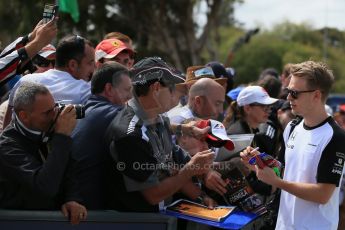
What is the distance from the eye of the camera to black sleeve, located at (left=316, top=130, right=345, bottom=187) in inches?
134

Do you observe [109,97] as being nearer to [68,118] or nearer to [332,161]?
[68,118]

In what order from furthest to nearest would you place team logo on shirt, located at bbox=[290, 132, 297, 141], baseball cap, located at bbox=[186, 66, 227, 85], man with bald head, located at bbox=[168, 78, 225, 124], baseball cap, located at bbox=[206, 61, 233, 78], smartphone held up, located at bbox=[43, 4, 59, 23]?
1. baseball cap, located at bbox=[206, 61, 233, 78]
2. baseball cap, located at bbox=[186, 66, 227, 85]
3. man with bald head, located at bbox=[168, 78, 225, 124]
4. smartphone held up, located at bbox=[43, 4, 59, 23]
5. team logo on shirt, located at bbox=[290, 132, 297, 141]

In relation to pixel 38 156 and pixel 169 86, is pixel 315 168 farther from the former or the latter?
pixel 38 156

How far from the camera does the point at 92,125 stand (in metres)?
3.59

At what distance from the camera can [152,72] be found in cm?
360

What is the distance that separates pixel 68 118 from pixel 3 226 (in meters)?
0.69

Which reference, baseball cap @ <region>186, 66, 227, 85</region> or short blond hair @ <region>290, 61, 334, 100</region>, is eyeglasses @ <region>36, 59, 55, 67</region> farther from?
short blond hair @ <region>290, 61, 334, 100</region>

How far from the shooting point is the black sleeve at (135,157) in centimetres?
334

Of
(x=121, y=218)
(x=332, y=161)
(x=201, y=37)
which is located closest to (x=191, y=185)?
(x=121, y=218)

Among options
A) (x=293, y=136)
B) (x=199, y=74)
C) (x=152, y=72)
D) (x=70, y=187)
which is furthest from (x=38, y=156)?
(x=199, y=74)

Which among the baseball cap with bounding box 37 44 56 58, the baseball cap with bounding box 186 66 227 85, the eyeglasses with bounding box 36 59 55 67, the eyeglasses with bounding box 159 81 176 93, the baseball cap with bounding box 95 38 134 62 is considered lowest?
the baseball cap with bounding box 186 66 227 85

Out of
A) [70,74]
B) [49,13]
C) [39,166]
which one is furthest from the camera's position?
[70,74]

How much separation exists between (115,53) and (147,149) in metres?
1.80

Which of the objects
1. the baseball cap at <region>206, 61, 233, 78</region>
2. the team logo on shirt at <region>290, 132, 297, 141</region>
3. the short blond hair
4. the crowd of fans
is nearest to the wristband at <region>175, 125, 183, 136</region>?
the crowd of fans
